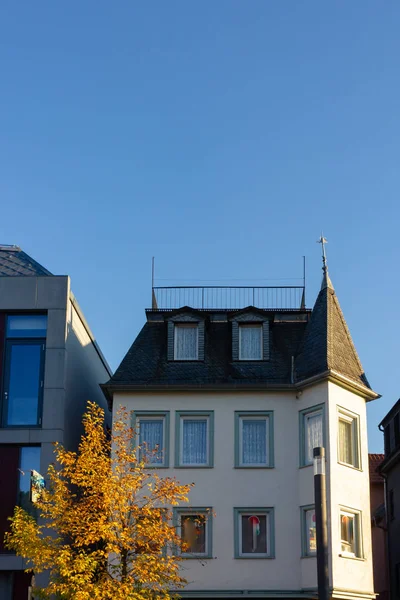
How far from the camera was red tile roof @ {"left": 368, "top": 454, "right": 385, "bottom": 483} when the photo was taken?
173 feet

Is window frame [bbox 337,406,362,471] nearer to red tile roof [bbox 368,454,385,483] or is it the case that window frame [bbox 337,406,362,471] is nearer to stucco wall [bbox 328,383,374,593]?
stucco wall [bbox 328,383,374,593]

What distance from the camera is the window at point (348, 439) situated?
3359 cm

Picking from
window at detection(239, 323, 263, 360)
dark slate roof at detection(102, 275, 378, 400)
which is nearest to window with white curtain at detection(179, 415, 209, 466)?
dark slate roof at detection(102, 275, 378, 400)

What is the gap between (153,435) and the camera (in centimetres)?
3462

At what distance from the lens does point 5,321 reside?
34.5 m

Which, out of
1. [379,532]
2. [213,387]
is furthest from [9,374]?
[379,532]

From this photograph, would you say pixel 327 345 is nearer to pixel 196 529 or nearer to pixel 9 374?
pixel 196 529

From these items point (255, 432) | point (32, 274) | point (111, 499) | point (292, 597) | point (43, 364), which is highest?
point (32, 274)

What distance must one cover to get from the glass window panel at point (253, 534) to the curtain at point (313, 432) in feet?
8.45

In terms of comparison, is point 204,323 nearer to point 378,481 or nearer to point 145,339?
point 145,339

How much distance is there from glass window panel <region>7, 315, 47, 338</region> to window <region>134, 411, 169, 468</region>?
4.37 metres

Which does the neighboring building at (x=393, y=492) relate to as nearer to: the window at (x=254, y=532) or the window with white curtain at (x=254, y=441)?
the window with white curtain at (x=254, y=441)

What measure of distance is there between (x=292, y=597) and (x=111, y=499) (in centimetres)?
820

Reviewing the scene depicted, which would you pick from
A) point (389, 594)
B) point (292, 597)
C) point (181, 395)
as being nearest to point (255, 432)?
point (181, 395)
